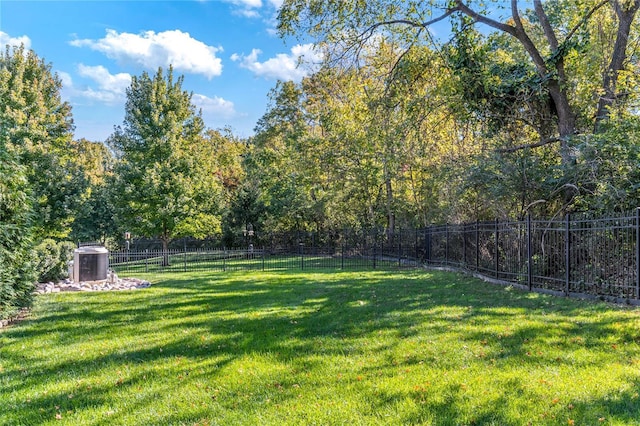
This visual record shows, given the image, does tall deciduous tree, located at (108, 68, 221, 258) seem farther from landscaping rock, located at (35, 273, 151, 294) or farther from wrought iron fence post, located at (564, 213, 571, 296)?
wrought iron fence post, located at (564, 213, 571, 296)

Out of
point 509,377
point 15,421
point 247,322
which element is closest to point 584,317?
point 509,377

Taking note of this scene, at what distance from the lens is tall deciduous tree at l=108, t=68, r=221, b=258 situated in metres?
21.3

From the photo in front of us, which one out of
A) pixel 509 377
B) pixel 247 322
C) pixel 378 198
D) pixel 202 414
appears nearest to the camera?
pixel 202 414

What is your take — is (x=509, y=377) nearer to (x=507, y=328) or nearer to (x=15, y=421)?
(x=507, y=328)

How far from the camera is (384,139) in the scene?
43.7ft

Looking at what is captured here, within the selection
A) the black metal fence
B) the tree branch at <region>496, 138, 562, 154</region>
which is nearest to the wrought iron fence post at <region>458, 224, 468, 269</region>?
the black metal fence

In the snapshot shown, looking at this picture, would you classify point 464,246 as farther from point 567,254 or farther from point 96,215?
point 96,215

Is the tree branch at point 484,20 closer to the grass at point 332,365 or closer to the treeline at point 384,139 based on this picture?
the treeline at point 384,139

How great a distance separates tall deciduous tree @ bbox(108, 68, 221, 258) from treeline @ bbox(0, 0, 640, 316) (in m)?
0.08

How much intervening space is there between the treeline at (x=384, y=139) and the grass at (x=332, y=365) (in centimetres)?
285

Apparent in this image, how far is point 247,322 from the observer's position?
6551mm

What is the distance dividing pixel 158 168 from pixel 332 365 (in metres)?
19.5

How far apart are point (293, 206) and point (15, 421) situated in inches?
1014

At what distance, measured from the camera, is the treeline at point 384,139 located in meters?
9.46
